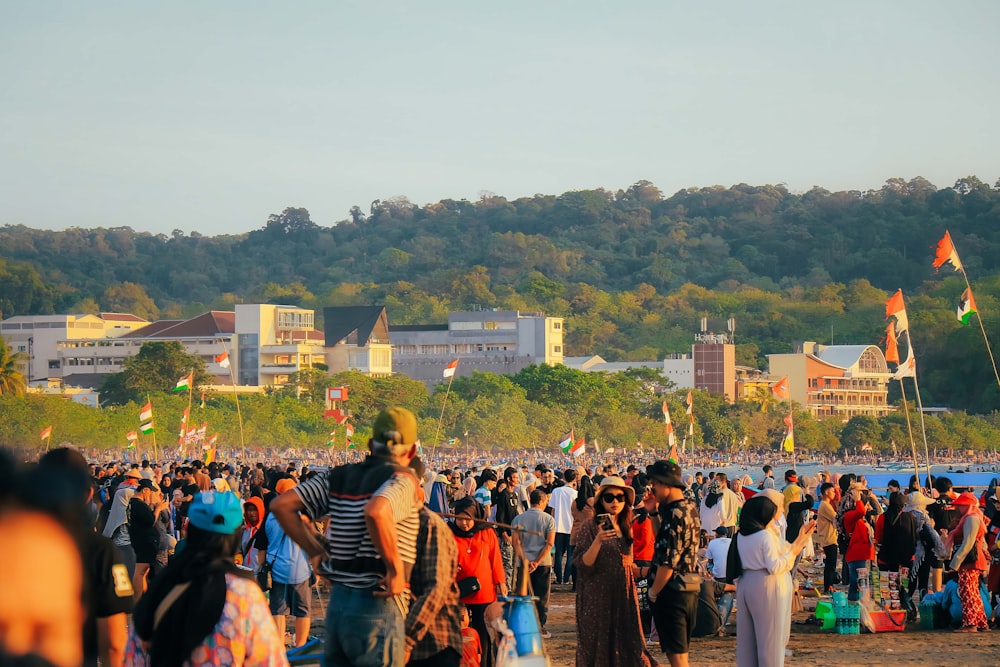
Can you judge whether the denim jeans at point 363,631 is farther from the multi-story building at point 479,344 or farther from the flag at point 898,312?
the multi-story building at point 479,344

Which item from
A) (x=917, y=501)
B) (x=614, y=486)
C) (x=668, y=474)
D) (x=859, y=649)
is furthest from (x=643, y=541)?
(x=917, y=501)

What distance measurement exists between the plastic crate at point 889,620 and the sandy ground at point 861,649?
86 millimetres

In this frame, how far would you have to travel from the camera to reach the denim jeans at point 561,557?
604 inches

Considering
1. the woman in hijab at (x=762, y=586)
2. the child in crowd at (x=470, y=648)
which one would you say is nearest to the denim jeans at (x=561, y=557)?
the woman in hijab at (x=762, y=586)

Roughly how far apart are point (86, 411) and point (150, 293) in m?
119

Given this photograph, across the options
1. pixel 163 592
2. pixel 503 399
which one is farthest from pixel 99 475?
pixel 503 399

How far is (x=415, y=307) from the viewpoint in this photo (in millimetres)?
151000

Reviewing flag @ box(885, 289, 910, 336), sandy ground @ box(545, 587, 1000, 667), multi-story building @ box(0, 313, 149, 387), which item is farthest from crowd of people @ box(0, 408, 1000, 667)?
multi-story building @ box(0, 313, 149, 387)

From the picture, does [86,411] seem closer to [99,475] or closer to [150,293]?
[99,475]

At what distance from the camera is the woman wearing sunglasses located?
729cm

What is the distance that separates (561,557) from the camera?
15.7 metres

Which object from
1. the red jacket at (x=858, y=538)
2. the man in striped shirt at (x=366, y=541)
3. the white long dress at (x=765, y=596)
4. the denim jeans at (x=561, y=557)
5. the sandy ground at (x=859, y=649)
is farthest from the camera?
the denim jeans at (x=561, y=557)

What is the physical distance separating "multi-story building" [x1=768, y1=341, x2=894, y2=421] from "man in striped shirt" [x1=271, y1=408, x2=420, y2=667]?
107 metres

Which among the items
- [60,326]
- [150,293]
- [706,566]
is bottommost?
[706,566]
